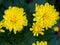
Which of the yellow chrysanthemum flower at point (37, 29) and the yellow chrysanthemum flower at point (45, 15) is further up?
the yellow chrysanthemum flower at point (45, 15)

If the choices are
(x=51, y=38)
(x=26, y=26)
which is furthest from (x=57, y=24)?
(x=26, y=26)

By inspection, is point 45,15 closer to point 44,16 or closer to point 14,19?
point 44,16

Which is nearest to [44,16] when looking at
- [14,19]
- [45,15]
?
[45,15]

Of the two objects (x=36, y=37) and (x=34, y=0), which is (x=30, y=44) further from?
(x=34, y=0)

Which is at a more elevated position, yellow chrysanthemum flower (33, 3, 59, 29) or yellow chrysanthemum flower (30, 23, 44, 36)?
yellow chrysanthemum flower (33, 3, 59, 29)
